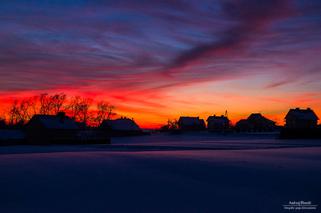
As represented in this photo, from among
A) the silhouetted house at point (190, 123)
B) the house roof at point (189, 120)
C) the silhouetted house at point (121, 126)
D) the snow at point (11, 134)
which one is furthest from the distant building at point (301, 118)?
the snow at point (11, 134)

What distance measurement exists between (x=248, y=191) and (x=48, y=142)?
169ft

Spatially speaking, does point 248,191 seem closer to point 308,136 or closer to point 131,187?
point 131,187

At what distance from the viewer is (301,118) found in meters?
106

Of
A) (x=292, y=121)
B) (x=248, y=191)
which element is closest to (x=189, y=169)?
(x=248, y=191)

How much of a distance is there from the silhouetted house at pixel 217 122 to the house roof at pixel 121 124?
141 feet

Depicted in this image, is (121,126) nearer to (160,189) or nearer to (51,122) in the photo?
(51,122)

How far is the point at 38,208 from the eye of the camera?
8.76 metres

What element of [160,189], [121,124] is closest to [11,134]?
[121,124]

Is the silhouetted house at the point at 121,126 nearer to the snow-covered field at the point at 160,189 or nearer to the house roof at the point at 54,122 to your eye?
the house roof at the point at 54,122

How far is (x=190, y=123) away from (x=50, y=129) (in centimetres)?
9098

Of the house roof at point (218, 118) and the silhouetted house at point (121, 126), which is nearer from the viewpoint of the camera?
the silhouetted house at point (121, 126)

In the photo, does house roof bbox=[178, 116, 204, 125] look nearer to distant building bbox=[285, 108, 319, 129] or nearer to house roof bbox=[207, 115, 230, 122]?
house roof bbox=[207, 115, 230, 122]

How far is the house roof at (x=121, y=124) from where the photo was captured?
4313 inches

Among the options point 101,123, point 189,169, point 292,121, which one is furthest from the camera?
point 101,123
